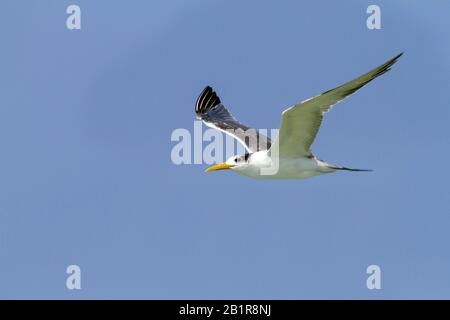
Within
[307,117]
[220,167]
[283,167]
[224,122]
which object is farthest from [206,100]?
[307,117]

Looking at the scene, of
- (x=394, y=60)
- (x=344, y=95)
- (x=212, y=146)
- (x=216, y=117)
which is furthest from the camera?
(x=216, y=117)

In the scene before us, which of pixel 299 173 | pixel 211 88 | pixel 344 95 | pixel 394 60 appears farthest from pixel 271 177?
pixel 211 88

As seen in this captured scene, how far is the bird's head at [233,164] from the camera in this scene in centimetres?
1246

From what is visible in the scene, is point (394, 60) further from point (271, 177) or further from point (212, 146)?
point (212, 146)

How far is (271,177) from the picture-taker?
1223 centimetres

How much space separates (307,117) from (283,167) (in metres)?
1.12

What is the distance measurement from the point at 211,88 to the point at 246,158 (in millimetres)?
4418

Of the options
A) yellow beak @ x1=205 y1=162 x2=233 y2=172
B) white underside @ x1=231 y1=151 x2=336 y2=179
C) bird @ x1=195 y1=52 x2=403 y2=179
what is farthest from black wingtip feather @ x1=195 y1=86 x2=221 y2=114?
white underside @ x1=231 y1=151 x2=336 y2=179

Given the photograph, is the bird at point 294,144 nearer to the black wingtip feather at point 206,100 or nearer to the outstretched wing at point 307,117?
the outstretched wing at point 307,117

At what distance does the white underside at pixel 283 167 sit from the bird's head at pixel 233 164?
0.11 metres

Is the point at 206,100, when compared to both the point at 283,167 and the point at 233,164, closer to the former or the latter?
the point at 233,164

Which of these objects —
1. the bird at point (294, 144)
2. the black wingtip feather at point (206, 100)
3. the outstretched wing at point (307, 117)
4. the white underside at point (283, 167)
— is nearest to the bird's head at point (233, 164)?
the bird at point (294, 144)

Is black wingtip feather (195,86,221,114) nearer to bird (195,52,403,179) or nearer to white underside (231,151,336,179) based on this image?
bird (195,52,403,179)

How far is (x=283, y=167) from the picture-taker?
39.4 ft
